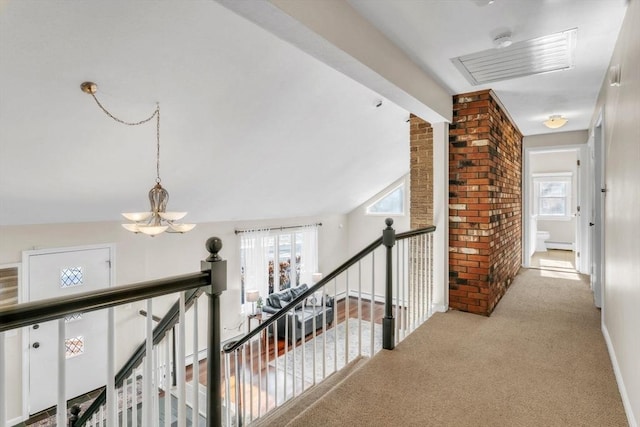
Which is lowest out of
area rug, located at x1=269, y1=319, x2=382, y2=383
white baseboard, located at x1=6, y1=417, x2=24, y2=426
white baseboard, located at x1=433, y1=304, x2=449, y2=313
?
white baseboard, located at x1=6, y1=417, x2=24, y2=426

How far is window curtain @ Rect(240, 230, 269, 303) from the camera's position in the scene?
22.9ft

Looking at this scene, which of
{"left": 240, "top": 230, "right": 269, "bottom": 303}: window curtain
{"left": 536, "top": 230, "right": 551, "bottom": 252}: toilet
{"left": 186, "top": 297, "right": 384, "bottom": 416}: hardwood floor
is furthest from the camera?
{"left": 536, "top": 230, "right": 551, "bottom": 252}: toilet

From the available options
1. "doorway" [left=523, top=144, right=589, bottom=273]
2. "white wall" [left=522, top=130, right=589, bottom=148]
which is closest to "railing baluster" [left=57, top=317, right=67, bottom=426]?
"white wall" [left=522, top=130, right=589, bottom=148]

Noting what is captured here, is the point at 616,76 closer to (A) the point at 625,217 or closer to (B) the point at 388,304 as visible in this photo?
(A) the point at 625,217

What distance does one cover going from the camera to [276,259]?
25.2ft

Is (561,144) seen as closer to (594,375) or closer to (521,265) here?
(521,265)

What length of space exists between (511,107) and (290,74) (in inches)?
103

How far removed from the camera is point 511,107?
4.08 metres

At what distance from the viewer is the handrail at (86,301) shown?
0.88 meters

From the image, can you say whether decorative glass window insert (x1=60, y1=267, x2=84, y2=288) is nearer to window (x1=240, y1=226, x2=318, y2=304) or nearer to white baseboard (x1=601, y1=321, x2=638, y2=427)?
window (x1=240, y1=226, x2=318, y2=304)

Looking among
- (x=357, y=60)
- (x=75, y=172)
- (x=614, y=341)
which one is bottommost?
(x=614, y=341)

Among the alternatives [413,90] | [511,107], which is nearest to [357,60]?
[413,90]

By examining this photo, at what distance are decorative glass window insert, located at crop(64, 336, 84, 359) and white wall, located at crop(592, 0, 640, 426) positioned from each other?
5952 mm

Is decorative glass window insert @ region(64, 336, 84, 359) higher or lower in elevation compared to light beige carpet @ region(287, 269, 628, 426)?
lower
